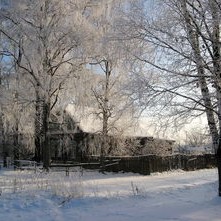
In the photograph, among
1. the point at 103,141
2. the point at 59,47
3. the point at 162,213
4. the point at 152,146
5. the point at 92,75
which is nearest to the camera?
the point at 162,213

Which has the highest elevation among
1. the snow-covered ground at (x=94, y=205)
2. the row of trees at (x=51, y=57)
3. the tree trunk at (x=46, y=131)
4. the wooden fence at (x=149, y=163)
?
the row of trees at (x=51, y=57)

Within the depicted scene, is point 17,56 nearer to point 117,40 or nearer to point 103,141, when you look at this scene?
point 103,141

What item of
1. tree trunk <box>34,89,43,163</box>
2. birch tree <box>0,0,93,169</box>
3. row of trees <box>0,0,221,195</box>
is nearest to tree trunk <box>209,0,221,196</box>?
row of trees <box>0,0,221,195</box>

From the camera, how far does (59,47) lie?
24641 millimetres

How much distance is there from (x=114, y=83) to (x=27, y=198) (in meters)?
16.1

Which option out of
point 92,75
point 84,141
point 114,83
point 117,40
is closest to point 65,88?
point 92,75

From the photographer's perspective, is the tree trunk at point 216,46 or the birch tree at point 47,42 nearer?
the tree trunk at point 216,46

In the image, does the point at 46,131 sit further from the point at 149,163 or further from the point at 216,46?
the point at 216,46

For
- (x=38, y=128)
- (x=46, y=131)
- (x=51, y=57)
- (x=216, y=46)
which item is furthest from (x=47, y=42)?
(x=216, y=46)

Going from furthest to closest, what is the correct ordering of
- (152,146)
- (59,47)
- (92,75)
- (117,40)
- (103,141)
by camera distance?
(152,146) → (103,141) → (92,75) → (59,47) → (117,40)

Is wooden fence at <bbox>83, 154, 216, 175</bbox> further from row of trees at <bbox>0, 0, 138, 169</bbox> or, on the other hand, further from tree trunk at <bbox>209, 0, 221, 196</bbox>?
tree trunk at <bbox>209, 0, 221, 196</bbox>

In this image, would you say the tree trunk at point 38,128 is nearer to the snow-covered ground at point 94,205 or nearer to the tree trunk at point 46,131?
the tree trunk at point 46,131

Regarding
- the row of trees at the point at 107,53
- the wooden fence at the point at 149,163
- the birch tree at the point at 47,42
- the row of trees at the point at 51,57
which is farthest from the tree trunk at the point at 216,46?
the wooden fence at the point at 149,163

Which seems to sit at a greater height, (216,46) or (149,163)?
(216,46)
